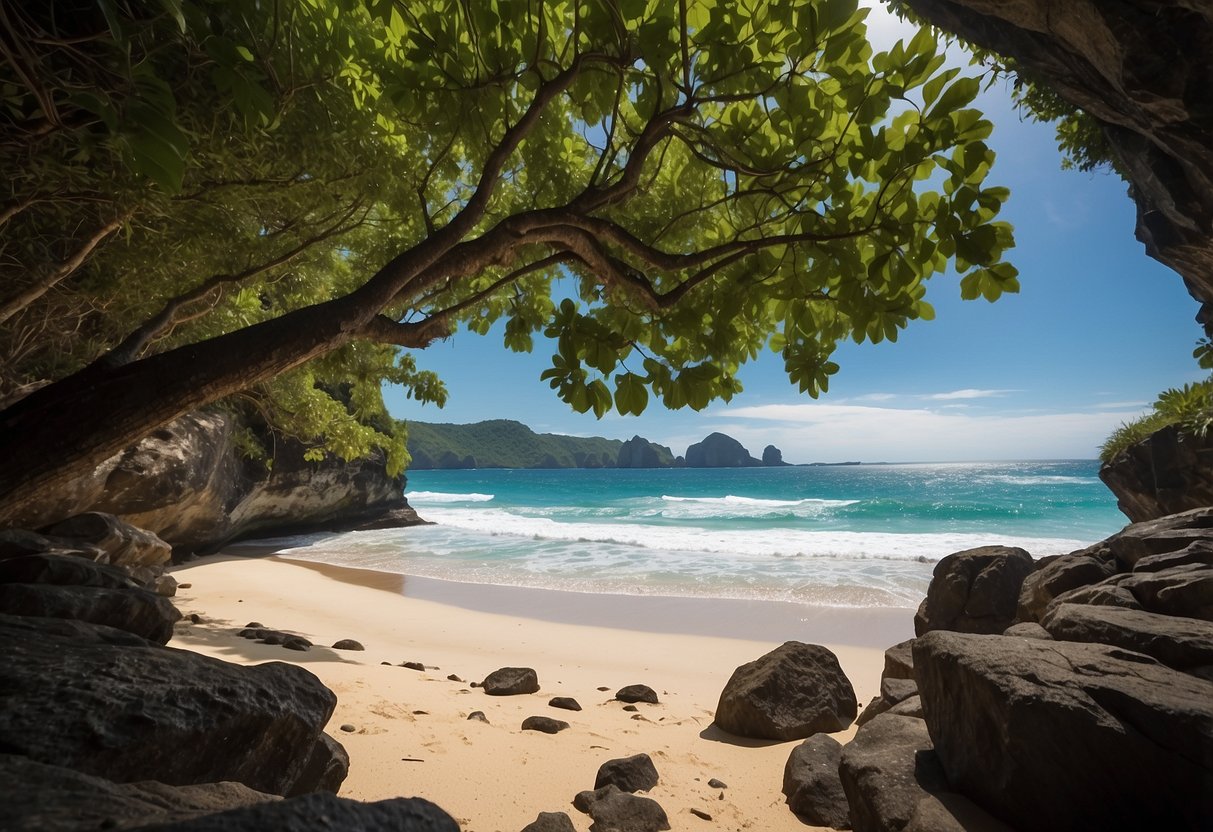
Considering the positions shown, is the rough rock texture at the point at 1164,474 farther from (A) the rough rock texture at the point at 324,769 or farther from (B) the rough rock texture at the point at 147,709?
(B) the rough rock texture at the point at 147,709

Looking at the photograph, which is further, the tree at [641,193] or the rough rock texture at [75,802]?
the tree at [641,193]

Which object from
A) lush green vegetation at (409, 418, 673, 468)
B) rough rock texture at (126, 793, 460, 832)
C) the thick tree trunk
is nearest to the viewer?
rough rock texture at (126, 793, 460, 832)

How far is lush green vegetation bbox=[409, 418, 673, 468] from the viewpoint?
104688 millimetres

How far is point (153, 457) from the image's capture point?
891 centimetres

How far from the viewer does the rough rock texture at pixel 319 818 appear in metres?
0.68

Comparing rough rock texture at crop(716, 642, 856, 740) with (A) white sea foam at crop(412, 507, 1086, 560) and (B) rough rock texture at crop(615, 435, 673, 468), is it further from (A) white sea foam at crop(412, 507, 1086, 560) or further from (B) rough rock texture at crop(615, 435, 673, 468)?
(B) rough rock texture at crop(615, 435, 673, 468)

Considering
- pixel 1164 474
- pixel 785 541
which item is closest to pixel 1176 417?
pixel 1164 474

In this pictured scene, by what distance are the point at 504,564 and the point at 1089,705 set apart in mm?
12432

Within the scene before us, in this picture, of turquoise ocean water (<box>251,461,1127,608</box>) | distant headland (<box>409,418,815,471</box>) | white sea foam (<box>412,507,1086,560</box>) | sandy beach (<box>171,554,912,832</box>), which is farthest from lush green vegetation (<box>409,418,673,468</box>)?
sandy beach (<box>171,554,912,832</box>)

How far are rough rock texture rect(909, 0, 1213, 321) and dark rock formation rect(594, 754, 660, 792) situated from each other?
14.6 ft

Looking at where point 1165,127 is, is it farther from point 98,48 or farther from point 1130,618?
point 98,48

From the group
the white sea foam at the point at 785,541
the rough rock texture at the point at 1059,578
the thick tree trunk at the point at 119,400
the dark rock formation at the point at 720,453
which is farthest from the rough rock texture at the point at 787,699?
the dark rock formation at the point at 720,453

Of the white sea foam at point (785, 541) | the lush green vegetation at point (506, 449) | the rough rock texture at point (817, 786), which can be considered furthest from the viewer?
the lush green vegetation at point (506, 449)

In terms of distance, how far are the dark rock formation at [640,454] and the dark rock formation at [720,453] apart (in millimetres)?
7312
